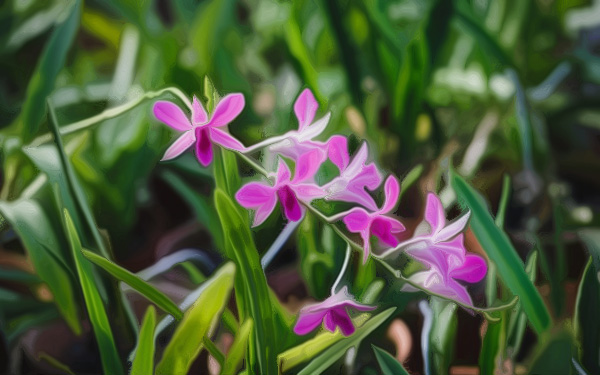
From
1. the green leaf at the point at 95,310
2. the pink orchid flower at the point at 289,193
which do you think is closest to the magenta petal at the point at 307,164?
the pink orchid flower at the point at 289,193

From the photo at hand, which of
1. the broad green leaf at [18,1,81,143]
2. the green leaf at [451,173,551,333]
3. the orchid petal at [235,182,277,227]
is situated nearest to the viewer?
the orchid petal at [235,182,277,227]

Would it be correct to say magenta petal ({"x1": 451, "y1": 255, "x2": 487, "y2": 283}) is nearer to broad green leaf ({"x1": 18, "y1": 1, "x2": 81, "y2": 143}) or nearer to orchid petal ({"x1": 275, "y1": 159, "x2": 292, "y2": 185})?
orchid petal ({"x1": 275, "y1": 159, "x2": 292, "y2": 185})

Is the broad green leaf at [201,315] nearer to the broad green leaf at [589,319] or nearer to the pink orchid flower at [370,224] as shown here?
the pink orchid flower at [370,224]

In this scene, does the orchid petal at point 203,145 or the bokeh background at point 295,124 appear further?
the bokeh background at point 295,124

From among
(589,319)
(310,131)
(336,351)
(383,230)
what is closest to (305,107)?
(310,131)

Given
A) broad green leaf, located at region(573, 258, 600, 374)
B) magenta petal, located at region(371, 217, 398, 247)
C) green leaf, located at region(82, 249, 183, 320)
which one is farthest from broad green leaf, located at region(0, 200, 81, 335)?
broad green leaf, located at region(573, 258, 600, 374)

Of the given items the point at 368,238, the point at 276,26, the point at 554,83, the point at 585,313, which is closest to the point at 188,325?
the point at 368,238
